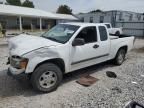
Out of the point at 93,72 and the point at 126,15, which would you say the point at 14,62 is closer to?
the point at 93,72

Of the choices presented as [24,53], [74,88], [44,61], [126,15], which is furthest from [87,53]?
[126,15]

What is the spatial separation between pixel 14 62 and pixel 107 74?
10.8 feet

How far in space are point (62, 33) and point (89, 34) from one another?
3.01 feet

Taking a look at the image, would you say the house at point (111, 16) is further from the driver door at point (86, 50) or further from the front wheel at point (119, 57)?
the driver door at point (86, 50)

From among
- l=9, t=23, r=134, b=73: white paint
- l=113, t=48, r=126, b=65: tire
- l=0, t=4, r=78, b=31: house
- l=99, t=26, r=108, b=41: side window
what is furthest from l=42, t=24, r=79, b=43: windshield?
l=0, t=4, r=78, b=31: house

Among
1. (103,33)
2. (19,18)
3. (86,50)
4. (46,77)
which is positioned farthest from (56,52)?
(19,18)

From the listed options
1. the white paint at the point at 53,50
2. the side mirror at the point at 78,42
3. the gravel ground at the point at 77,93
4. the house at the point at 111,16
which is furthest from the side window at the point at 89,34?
the house at the point at 111,16

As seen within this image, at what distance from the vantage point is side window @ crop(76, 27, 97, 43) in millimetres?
5077

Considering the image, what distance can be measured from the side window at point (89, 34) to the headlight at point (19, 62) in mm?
1961

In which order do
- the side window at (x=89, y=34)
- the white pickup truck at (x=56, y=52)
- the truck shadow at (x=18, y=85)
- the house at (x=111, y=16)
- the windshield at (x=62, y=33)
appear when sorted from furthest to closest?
the house at (x=111, y=16) → the side window at (x=89, y=34) → the windshield at (x=62, y=33) → the truck shadow at (x=18, y=85) → the white pickup truck at (x=56, y=52)

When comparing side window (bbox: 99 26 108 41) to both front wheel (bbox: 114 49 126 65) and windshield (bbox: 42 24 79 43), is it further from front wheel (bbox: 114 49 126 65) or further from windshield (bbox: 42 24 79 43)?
front wheel (bbox: 114 49 126 65)

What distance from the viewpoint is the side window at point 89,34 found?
200 inches

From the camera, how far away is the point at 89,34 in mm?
5262

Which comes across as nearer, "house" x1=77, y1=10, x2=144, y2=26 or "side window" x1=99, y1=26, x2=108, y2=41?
"side window" x1=99, y1=26, x2=108, y2=41
